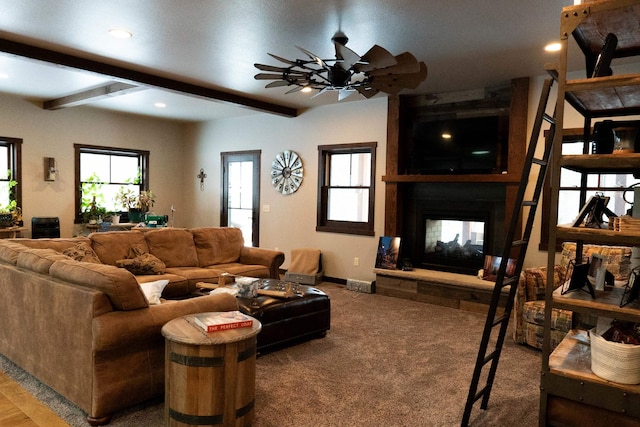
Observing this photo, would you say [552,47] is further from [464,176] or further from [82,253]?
[82,253]

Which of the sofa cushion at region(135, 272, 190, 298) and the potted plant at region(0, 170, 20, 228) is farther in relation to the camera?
the potted plant at region(0, 170, 20, 228)

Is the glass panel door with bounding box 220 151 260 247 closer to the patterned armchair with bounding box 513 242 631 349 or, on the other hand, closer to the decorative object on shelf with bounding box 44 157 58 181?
the decorative object on shelf with bounding box 44 157 58 181

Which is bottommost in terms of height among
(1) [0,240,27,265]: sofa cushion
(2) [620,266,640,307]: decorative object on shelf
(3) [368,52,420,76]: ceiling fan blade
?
(1) [0,240,27,265]: sofa cushion

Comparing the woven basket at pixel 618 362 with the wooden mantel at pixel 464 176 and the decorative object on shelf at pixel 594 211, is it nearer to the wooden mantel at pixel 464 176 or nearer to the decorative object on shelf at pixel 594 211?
the decorative object on shelf at pixel 594 211

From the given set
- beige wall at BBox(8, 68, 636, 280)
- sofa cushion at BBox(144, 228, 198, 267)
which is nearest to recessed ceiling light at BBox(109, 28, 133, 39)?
sofa cushion at BBox(144, 228, 198, 267)

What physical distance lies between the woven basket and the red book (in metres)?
1.64

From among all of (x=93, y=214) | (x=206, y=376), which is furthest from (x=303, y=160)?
(x=206, y=376)

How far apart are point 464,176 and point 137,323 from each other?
13.7 ft

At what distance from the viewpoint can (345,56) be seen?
10.6ft

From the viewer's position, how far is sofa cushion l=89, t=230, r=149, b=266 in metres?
4.57

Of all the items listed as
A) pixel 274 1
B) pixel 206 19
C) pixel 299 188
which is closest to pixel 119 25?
pixel 206 19

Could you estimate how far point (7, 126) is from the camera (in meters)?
6.57

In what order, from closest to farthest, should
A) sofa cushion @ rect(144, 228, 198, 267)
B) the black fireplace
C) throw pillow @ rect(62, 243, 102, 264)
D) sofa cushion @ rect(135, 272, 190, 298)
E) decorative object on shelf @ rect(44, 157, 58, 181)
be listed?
throw pillow @ rect(62, 243, 102, 264) → sofa cushion @ rect(135, 272, 190, 298) → sofa cushion @ rect(144, 228, 198, 267) → the black fireplace → decorative object on shelf @ rect(44, 157, 58, 181)

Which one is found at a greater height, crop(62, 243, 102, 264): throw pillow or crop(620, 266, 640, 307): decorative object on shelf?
crop(620, 266, 640, 307): decorative object on shelf
